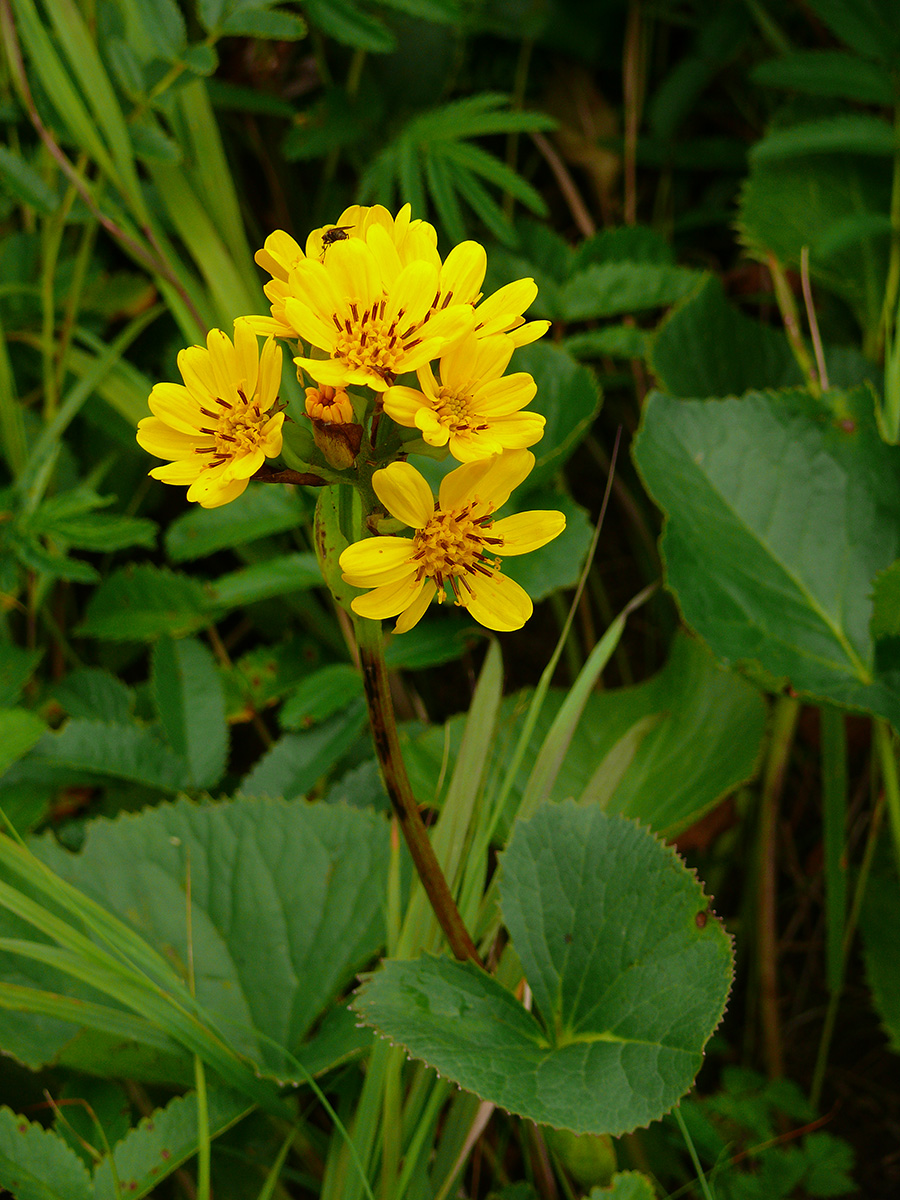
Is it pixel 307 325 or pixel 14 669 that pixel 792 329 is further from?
pixel 14 669

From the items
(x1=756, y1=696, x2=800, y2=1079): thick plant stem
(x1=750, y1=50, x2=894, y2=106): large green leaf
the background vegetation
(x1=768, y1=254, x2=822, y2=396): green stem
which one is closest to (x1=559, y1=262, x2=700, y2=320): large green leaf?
the background vegetation

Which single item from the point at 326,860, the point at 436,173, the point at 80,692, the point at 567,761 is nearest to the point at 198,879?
the point at 326,860

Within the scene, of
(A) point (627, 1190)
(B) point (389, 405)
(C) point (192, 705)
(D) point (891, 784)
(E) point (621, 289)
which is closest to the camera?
(B) point (389, 405)

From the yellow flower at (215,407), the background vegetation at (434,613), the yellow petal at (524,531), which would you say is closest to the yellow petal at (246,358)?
the yellow flower at (215,407)

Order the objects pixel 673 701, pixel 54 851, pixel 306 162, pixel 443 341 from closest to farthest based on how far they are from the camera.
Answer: pixel 443 341
pixel 54 851
pixel 673 701
pixel 306 162

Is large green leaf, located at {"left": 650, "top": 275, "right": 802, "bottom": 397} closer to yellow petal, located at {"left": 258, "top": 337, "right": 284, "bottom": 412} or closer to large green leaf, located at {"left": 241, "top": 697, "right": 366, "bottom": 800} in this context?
large green leaf, located at {"left": 241, "top": 697, "right": 366, "bottom": 800}

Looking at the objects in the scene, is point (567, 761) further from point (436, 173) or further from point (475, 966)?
point (436, 173)

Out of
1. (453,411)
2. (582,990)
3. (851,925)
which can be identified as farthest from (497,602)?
(851,925)
